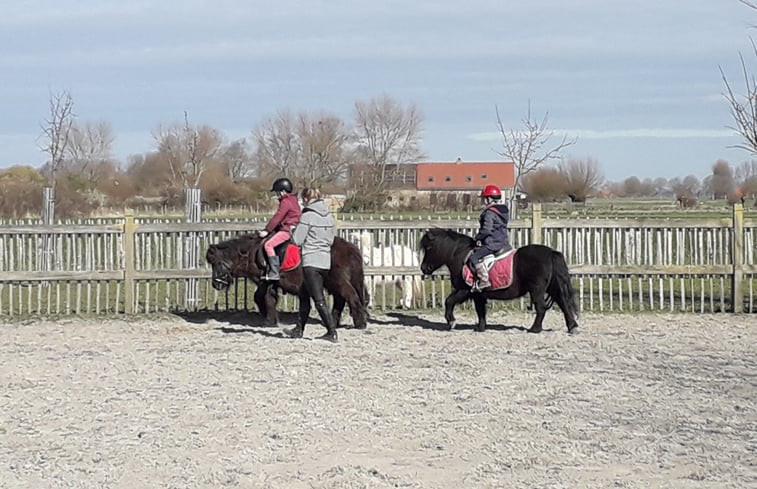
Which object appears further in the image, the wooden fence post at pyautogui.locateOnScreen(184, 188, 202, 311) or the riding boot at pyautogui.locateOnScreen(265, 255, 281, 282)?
the wooden fence post at pyautogui.locateOnScreen(184, 188, 202, 311)

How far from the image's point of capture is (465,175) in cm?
7794

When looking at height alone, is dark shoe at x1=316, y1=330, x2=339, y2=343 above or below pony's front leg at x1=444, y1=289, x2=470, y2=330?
below

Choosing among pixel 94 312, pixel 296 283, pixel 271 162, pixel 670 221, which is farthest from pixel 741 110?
pixel 271 162

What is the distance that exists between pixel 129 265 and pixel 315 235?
429 centimetres

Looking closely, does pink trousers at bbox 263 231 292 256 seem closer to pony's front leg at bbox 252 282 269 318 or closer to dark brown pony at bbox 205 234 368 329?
dark brown pony at bbox 205 234 368 329

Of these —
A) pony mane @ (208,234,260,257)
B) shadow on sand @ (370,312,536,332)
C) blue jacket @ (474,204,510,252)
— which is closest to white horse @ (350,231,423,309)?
shadow on sand @ (370,312,536,332)

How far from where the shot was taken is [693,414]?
803cm

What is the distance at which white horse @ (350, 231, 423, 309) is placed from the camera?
615 inches

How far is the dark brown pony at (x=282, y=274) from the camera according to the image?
1301 centimetres

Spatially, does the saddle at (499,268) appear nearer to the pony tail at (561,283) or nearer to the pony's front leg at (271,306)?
the pony tail at (561,283)

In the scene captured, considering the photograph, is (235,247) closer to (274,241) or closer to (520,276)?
(274,241)

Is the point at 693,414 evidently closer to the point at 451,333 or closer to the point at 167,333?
the point at 451,333

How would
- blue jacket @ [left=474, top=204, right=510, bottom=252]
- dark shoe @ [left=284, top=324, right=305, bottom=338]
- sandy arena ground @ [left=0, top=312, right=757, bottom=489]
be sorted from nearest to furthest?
sandy arena ground @ [left=0, top=312, right=757, bottom=489], dark shoe @ [left=284, top=324, right=305, bottom=338], blue jacket @ [left=474, top=204, right=510, bottom=252]

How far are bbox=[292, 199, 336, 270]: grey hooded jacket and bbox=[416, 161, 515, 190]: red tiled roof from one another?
5639cm
